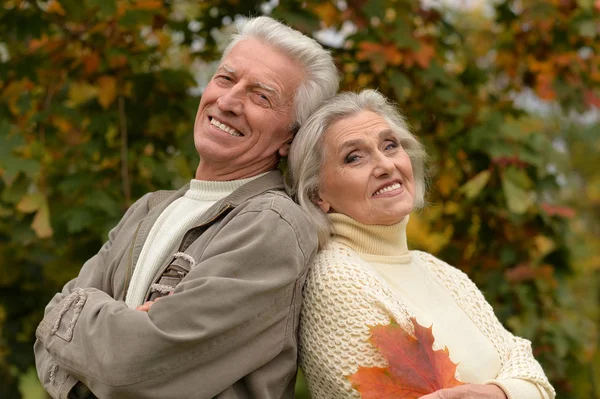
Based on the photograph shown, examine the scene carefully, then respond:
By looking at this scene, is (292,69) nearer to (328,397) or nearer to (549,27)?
(328,397)

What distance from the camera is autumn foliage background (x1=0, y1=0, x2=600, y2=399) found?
310 cm

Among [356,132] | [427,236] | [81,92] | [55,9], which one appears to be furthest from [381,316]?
[427,236]

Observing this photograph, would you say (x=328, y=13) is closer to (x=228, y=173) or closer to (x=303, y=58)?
(x=303, y=58)

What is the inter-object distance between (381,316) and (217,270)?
0.43 meters

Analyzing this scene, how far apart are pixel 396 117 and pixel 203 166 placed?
1.95 feet

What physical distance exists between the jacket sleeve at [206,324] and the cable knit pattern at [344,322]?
72 millimetres

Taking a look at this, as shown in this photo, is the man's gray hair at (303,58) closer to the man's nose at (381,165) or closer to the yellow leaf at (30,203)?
the man's nose at (381,165)

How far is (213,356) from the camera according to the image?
184 cm

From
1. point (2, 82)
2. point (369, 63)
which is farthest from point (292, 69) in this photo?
point (2, 82)

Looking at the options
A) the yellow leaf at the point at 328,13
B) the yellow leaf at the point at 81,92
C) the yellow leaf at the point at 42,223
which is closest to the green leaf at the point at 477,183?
the yellow leaf at the point at 328,13

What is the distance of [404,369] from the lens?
188cm

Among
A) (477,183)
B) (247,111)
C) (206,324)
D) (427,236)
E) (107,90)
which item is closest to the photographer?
(206,324)

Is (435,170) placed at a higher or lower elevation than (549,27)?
lower

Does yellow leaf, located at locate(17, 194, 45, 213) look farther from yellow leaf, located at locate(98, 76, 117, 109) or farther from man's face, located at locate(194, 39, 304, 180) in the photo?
man's face, located at locate(194, 39, 304, 180)
